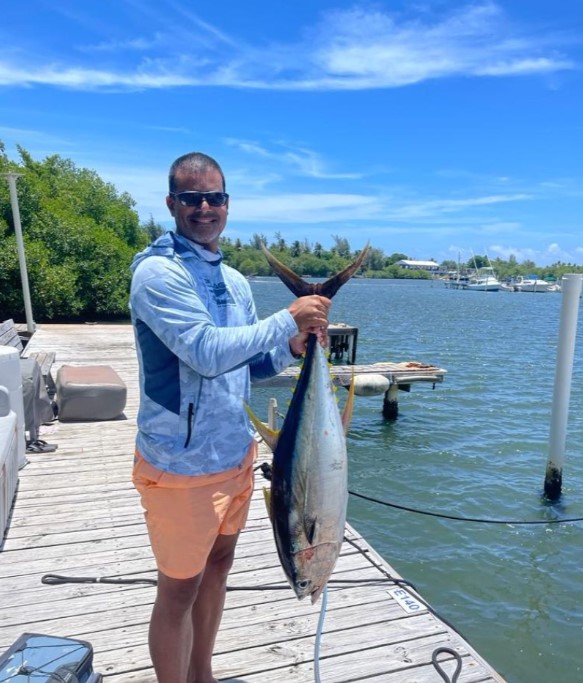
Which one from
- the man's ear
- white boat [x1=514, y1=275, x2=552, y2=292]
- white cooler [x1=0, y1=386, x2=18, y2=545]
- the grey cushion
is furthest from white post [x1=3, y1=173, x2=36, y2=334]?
white boat [x1=514, y1=275, x2=552, y2=292]

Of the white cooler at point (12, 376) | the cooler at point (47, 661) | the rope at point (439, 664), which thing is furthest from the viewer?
the white cooler at point (12, 376)

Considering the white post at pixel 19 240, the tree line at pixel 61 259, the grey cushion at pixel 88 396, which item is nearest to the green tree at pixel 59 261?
the tree line at pixel 61 259

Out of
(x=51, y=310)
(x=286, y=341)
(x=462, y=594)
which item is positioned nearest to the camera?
(x=286, y=341)

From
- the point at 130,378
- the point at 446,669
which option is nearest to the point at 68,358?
the point at 130,378

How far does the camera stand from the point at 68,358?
39.2 feet

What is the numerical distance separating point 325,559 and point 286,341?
26.8 inches

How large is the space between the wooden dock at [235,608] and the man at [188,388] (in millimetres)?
949

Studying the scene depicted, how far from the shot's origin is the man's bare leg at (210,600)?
2.19 metres

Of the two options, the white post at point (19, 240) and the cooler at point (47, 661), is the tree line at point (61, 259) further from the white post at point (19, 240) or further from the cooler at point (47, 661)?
the cooler at point (47, 661)

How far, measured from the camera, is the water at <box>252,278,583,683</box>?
499 centimetres

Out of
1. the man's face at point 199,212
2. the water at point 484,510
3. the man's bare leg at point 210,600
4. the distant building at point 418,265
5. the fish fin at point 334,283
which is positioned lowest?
the water at point 484,510

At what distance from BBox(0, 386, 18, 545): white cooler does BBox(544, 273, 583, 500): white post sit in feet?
18.3

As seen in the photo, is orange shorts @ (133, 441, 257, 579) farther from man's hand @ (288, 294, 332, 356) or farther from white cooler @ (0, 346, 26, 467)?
white cooler @ (0, 346, 26, 467)

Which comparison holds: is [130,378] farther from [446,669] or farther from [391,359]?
[391,359]
